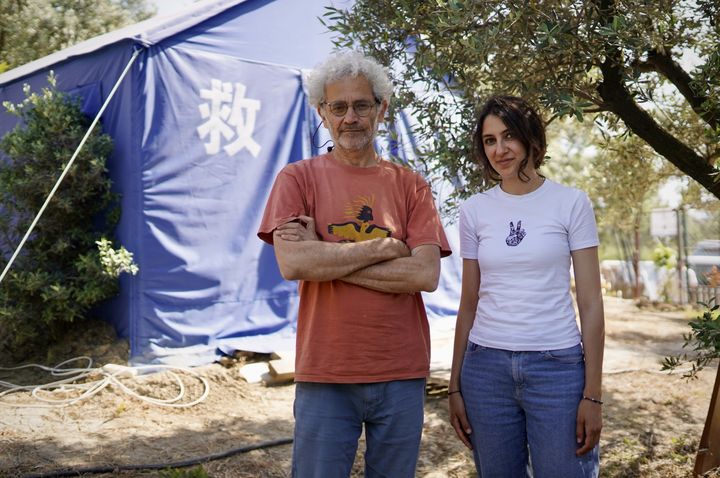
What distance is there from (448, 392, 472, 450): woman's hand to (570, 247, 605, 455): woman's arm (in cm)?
36

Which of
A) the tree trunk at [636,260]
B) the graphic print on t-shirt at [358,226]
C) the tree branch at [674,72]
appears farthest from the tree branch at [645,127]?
the tree trunk at [636,260]

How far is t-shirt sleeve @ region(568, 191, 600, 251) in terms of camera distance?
2055 millimetres

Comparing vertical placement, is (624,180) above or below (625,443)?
above

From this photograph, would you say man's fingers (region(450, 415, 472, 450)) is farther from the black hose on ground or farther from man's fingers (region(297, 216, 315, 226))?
the black hose on ground

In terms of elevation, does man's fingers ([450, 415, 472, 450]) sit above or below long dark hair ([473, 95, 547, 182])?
below

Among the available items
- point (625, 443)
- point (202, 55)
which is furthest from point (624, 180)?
point (202, 55)

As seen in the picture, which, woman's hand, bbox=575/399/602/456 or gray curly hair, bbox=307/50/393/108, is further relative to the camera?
gray curly hair, bbox=307/50/393/108

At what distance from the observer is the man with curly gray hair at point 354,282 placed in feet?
6.75

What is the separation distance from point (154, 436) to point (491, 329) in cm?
300

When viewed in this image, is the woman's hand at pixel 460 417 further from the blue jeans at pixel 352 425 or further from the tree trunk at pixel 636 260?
the tree trunk at pixel 636 260

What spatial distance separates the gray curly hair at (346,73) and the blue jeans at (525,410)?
901mm

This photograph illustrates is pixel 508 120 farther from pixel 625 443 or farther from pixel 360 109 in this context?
pixel 625 443

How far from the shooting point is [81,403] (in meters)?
4.97

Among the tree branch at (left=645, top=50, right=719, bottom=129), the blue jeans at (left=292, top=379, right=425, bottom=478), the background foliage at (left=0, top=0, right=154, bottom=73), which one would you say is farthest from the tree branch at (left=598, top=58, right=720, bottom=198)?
the background foliage at (left=0, top=0, right=154, bottom=73)
